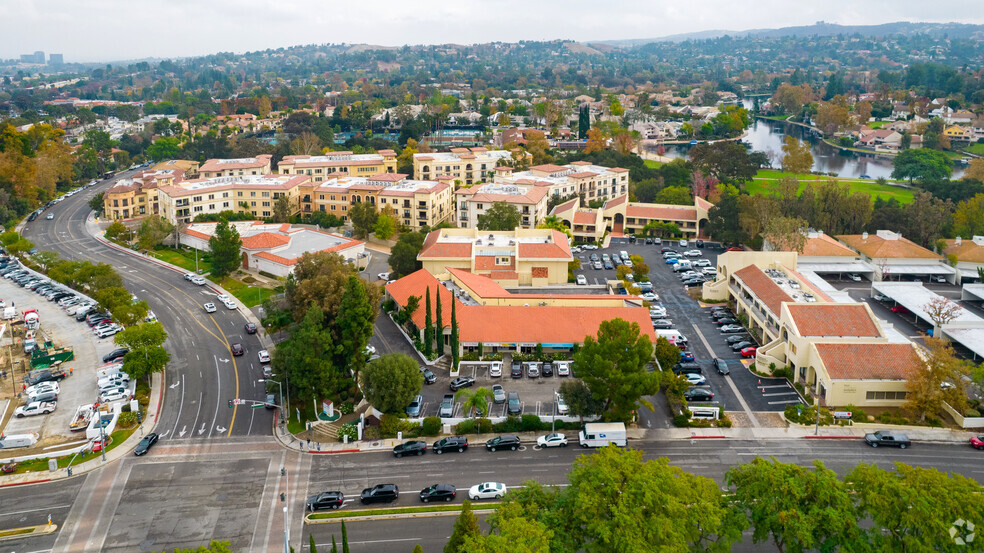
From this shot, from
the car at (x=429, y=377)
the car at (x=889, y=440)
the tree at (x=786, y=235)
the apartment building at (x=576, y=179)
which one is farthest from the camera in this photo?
the apartment building at (x=576, y=179)

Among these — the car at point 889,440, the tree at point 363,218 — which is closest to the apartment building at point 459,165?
the tree at point 363,218

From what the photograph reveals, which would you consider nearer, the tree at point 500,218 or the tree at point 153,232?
the tree at point 500,218

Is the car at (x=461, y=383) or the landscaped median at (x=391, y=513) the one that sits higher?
the car at (x=461, y=383)

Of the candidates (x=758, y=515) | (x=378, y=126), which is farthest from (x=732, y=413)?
(x=378, y=126)

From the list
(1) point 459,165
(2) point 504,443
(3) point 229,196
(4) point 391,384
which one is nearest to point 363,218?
(3) point 229,196

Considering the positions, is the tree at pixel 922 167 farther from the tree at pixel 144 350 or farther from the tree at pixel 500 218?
the tree at pixel 144 350

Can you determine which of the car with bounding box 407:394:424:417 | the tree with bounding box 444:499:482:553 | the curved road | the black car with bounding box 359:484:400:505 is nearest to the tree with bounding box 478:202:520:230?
the curved road

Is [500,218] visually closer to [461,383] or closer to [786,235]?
[786,235]

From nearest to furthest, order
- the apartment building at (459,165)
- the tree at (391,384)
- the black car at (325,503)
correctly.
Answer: the black car at (325,503) → the tree at (391,384) → the apartment building at (459,165)

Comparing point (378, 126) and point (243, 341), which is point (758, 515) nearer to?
point (243, 341)
